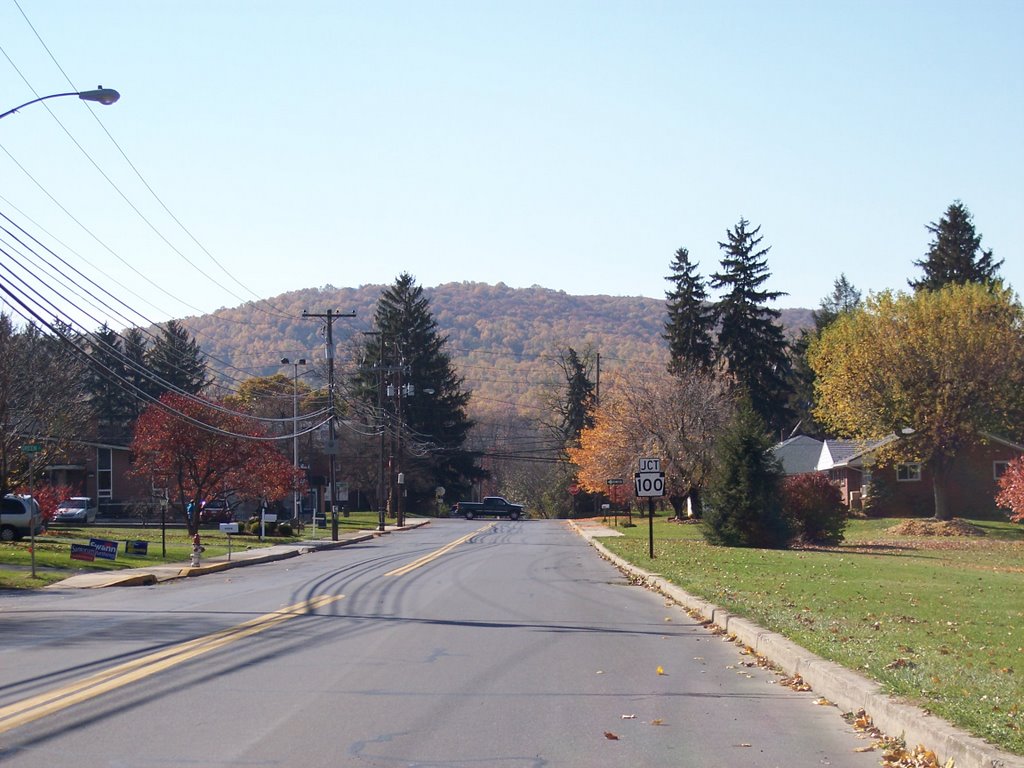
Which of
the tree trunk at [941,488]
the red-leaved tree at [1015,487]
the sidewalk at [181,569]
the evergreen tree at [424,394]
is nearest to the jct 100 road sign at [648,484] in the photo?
the sidewalk at [181,569]

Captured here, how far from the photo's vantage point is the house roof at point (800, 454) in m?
77.3

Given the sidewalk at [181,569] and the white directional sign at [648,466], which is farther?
the white directional sign at [648,466]

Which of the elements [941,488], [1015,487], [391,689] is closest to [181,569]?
[391,689]

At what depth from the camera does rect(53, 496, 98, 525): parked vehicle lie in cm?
6266

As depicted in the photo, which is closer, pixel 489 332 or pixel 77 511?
pixel 77 511

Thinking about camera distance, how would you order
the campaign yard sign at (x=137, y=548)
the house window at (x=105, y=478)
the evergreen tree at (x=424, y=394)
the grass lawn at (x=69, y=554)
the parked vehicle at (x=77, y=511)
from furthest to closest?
the evergreen tree at (x=424, y=394) < the house window at (x=105, y=478) < the parked vehicle at (x=77, y=511) < the campaign yard sign at (x=137, y=548) < the grass lawn at (x=69, y=554)

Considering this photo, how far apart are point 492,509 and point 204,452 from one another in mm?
42303

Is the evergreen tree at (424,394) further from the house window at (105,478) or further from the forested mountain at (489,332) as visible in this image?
the house window at (105,478)

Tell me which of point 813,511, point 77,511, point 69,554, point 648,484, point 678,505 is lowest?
point 69,554

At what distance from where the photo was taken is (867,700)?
8.82 m

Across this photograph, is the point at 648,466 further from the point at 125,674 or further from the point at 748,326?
the point at 748,326

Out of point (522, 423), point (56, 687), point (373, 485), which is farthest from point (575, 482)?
point (56, 687)

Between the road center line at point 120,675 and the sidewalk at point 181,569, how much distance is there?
9.83 meters

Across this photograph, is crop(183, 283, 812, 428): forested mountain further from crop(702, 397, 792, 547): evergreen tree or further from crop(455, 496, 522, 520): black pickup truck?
crop(702, 397, 792, 547): evergreen tree
